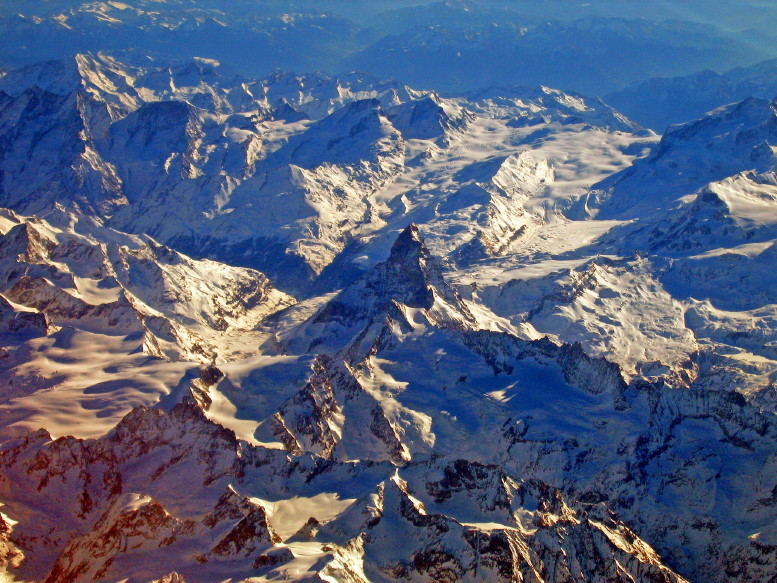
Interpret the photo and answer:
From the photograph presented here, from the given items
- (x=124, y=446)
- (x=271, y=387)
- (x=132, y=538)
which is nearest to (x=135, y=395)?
(x=271, y=387)

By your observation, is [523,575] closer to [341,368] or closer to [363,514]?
[363,514]

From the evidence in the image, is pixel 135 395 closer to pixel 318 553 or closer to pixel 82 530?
pixel 82 530

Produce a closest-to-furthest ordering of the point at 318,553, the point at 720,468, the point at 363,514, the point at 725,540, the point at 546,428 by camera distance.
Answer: the point at 318,553
the point at 363,514
the point at 725,540
the point at 720,468
the point at 546,428

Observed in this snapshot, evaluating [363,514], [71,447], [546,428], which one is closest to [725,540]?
[546,428]

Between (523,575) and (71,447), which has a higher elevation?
(523,575)

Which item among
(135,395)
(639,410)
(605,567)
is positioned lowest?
(135,395)

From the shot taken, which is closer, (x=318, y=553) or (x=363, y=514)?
(x=318, y=553)

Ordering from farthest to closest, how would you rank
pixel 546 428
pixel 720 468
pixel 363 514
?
1. pixel 546 428
2. pixel 720 468
3. pixel 363 514

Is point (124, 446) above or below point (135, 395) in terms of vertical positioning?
above

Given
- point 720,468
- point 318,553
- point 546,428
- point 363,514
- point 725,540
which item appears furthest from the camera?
point 546,428
